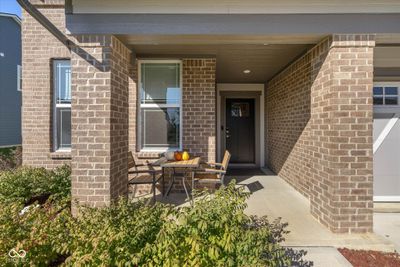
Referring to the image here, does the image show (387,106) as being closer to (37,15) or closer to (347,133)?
(347,133)

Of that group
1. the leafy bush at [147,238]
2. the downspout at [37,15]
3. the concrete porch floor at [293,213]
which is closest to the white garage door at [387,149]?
the concrete porch floor at [293,213]

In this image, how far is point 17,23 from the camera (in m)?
12.7

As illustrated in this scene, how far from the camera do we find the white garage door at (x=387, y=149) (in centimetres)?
471

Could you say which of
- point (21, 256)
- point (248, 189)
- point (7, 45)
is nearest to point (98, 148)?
point (21, 256)

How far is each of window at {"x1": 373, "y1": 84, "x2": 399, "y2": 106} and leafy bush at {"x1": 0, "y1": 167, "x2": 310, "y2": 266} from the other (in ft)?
12.6

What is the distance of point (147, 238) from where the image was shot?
2.29 metres

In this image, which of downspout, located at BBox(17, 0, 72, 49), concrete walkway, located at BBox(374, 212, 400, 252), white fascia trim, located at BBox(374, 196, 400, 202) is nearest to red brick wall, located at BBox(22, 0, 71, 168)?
downspout, located at BBox(17, 0, 72, 49)

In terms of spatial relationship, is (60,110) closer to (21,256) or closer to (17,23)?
(21,256)

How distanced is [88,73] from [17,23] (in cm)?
1277

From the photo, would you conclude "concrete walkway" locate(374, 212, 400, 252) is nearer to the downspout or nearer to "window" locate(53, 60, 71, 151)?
the downspout

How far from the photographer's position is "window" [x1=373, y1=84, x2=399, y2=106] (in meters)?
4.78

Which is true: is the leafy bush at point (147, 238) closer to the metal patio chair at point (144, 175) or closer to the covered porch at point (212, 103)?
the covered porch at point (212, 103)

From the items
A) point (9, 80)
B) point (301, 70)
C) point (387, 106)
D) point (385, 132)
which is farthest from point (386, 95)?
point (9, 80)

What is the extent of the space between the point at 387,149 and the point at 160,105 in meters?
4.37
